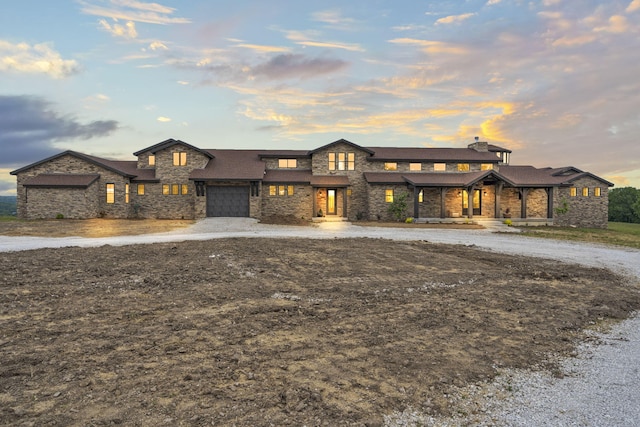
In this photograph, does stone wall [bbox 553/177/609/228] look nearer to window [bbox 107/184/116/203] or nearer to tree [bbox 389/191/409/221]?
tree [bbox 389/191/409/221]

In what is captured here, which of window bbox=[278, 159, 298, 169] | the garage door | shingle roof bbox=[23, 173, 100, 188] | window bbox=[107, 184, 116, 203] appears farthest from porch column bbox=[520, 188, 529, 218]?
shingle roof bbox=[23, 173, 100, 188]

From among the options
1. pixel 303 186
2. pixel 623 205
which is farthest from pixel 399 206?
pixel 623 205

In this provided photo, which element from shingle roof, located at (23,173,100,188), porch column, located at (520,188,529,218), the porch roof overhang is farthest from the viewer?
porch column, located at (520,188,529,218)

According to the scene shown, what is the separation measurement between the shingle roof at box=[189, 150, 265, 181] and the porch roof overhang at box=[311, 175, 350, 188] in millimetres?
4839

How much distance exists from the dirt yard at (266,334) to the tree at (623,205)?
62.4 meters

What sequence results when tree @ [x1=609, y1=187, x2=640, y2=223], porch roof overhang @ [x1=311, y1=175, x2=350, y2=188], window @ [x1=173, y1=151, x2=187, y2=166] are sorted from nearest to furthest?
porch roof overhang @ [x1=311, y1=175, x2=350, y2=188] < window @ [x1=173, y1=151, x2=187, y2=166] < tree @ [x1=609, y1=187, x2=640, y2=223]

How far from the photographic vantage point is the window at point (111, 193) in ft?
102

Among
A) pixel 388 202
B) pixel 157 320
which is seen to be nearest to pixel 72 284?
pixel 157 320

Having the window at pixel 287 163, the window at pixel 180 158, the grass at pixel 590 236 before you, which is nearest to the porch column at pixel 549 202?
the grass at pixel 590 236

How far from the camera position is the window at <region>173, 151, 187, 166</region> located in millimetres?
32875

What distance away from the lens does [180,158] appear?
32969 millimetres

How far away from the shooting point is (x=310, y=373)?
464cm

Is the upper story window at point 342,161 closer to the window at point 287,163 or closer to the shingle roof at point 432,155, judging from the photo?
the shingle roof at point 432,155

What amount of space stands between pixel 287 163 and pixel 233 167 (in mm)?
5387
